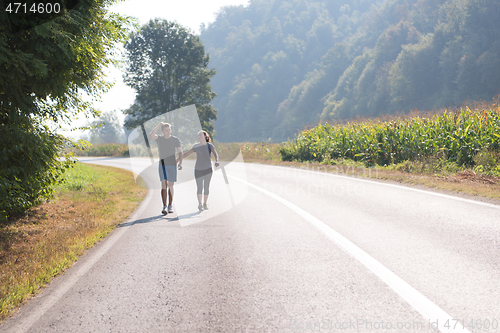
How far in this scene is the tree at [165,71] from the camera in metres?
56.3

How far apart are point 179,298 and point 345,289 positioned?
1.65 metres

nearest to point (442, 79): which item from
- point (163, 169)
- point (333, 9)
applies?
point (163, 169)

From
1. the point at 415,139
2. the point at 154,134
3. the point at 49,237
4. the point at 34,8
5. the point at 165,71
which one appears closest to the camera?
the point at 34,8

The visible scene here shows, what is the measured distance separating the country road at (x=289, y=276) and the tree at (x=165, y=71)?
5072cm

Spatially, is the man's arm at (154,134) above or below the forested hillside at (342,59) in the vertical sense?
below

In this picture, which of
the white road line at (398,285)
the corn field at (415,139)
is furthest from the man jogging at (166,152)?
the corn field at (415,139)

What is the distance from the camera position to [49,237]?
253 inches

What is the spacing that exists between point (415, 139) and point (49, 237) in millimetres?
14104

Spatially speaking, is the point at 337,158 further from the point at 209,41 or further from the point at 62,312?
the point at 209,41

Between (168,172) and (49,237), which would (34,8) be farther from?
(168,172)

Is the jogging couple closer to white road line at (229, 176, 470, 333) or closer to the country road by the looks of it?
the country road

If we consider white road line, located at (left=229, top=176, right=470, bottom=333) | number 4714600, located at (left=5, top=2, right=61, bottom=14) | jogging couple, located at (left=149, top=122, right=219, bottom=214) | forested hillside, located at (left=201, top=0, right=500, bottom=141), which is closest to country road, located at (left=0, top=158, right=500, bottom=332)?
white road line, located at (left=229, top=176, right=470, bottom=333)

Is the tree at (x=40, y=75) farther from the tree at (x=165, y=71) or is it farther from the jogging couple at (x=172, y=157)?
the tree at (x=165, y=71)

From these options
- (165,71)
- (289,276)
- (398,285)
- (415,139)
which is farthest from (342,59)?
(398,285)
